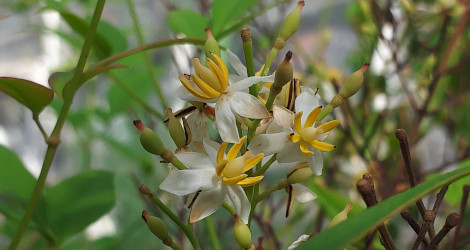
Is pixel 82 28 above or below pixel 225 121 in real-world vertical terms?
above

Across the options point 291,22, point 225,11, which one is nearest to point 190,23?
point 225,11

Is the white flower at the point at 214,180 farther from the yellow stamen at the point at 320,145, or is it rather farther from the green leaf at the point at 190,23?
the green leaf at the point at 190,23

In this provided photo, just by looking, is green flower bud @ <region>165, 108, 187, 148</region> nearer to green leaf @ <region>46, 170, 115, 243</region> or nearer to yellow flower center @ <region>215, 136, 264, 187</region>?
yellow flower center @ <region>215, 136, 264, 187</region>

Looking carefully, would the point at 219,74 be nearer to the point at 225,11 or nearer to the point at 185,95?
the point at 185,95

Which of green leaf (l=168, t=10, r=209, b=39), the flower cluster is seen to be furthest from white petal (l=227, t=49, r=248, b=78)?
green leaf (l=168, t=10, r=209, b=39)

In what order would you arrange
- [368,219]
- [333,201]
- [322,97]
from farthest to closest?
1. [322,97]
2. [333,201]
3. [368,219]

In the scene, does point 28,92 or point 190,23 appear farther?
point 190,23

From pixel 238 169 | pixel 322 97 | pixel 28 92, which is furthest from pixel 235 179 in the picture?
pixel 322 97

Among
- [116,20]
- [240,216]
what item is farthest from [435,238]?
[116,20]

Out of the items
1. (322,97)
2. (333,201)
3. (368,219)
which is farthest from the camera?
(322,97)
